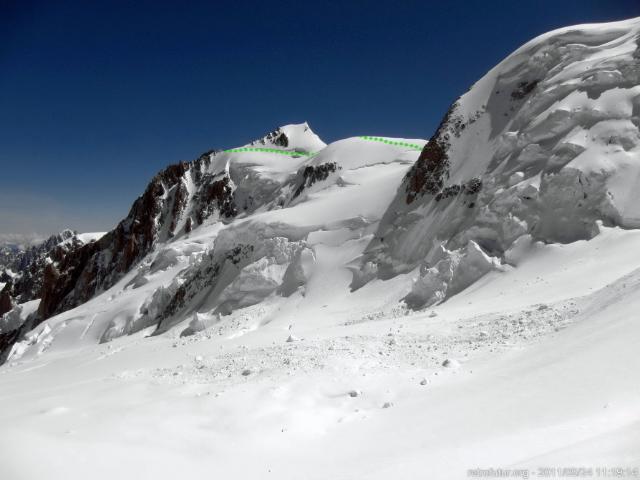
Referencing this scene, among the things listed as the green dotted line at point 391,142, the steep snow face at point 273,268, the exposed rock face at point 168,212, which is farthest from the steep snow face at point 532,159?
the exposed rock face at point 168,212

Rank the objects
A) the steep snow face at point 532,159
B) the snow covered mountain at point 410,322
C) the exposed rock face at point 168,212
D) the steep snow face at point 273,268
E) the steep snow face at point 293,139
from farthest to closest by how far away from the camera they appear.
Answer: the steep snow face at point 293,139
the exposed rock face at point 168,212
the steep snow face at point 273,268
the steep snow face at point 532,159
the snow covered mountain at point 410,322

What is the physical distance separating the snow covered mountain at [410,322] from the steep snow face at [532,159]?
11cm

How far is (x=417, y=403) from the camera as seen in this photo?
840 cm

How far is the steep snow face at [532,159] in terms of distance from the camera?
19.7 meters

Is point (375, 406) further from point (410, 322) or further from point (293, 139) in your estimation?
point (293, 139)

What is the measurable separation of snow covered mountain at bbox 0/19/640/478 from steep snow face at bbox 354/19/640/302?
0.11m

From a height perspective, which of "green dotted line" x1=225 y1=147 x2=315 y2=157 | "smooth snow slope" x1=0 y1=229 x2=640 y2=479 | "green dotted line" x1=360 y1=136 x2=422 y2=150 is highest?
"green dotted line" x1=225 y1=147 x2=315 y2=157

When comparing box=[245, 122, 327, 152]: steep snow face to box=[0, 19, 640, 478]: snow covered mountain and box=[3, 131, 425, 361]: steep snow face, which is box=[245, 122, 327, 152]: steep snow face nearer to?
box=[3, 131, 425, 361]: steep snow face

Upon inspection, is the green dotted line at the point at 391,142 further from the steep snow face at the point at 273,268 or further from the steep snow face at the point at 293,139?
the steep snow face at the point at 293,139

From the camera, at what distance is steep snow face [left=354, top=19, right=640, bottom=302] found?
19.7m

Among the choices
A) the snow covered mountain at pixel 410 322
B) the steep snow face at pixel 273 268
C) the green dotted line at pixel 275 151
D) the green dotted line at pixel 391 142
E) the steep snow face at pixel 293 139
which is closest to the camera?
the snow covered mountain at pixel 410 322

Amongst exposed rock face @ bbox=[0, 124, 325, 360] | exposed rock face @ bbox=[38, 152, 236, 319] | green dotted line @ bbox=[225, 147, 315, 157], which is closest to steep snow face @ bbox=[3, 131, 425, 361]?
exposed rock face @ bbox=[0, 124, 325, 360]

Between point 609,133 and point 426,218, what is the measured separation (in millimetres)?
9892

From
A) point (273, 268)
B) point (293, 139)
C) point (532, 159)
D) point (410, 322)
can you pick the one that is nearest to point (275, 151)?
point (293, 139)
